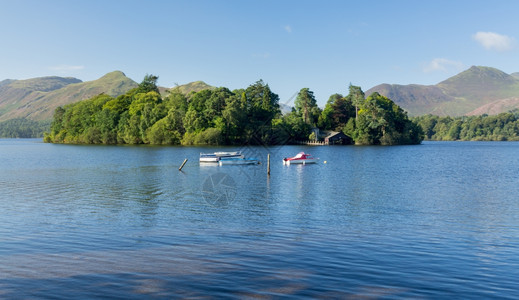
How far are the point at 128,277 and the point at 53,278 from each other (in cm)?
246

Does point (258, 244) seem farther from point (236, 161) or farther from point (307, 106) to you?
point (307, 106)

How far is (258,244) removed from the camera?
1755 centimetres

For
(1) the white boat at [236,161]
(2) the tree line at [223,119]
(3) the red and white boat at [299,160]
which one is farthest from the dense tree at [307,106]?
(1) the white boat at [236,161]

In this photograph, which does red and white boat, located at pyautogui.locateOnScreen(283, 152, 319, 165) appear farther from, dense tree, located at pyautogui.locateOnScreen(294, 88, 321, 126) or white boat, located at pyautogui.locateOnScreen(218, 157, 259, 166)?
dense tree, located at pyautogui.locateOnScreen(294, 88, 321, 126)

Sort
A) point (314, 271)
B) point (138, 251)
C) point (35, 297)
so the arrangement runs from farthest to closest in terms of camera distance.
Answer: point (138, 251), point (314, 271), point (35, 297)

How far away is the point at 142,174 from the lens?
50438 mm

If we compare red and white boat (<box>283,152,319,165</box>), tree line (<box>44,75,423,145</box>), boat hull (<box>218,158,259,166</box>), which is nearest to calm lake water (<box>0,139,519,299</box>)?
boat hull (<box>218,158,259,166</box>)

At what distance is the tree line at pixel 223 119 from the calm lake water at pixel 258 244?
343 ft

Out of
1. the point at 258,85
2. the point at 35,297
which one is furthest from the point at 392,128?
the point at 35,297

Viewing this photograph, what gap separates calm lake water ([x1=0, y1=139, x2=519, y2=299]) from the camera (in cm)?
1234

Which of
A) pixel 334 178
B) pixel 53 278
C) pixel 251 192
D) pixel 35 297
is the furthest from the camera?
pixel 334 178

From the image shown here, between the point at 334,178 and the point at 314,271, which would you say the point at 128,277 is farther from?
the point at 334,178

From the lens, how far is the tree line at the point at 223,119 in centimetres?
13988

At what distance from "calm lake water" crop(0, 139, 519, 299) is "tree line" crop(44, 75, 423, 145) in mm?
104675
